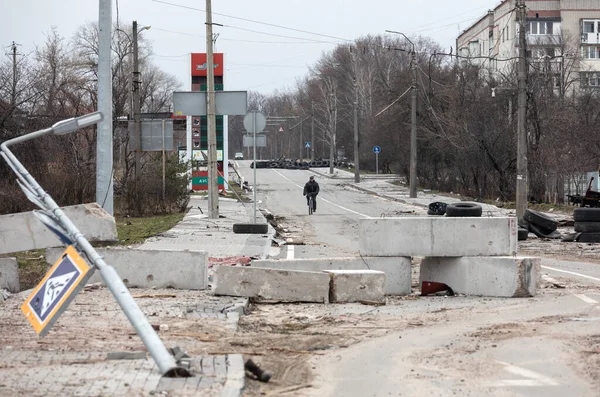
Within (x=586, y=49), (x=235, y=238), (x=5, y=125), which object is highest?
(x=586, y=49)

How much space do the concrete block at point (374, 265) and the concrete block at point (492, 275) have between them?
506mm

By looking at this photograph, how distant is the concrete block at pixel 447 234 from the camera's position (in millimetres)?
12977

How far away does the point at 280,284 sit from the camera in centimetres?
1217

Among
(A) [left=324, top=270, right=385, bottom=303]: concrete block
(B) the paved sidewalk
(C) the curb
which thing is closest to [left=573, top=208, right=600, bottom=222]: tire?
(A) [left=324, top=270, right=385, bottom=303]: concrete block

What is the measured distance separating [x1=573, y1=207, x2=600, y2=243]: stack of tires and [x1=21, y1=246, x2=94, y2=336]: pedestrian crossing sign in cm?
1831

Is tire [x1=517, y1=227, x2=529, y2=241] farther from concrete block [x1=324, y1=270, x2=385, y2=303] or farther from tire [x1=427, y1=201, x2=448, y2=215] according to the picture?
concrete block [x1=324, y1=270, x2=385, y2=303]

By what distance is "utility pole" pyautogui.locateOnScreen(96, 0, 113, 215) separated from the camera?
17781mm

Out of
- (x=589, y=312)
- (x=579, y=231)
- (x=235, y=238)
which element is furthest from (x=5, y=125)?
(x=589, y=312)

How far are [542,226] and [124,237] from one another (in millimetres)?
10914

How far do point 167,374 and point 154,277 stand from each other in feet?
21.1

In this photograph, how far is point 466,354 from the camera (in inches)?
340

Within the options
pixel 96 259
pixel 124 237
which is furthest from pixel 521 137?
pixel 96 259

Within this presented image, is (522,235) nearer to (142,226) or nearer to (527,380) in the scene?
(142,226)

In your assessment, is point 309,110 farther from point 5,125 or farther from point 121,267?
point 121,267
